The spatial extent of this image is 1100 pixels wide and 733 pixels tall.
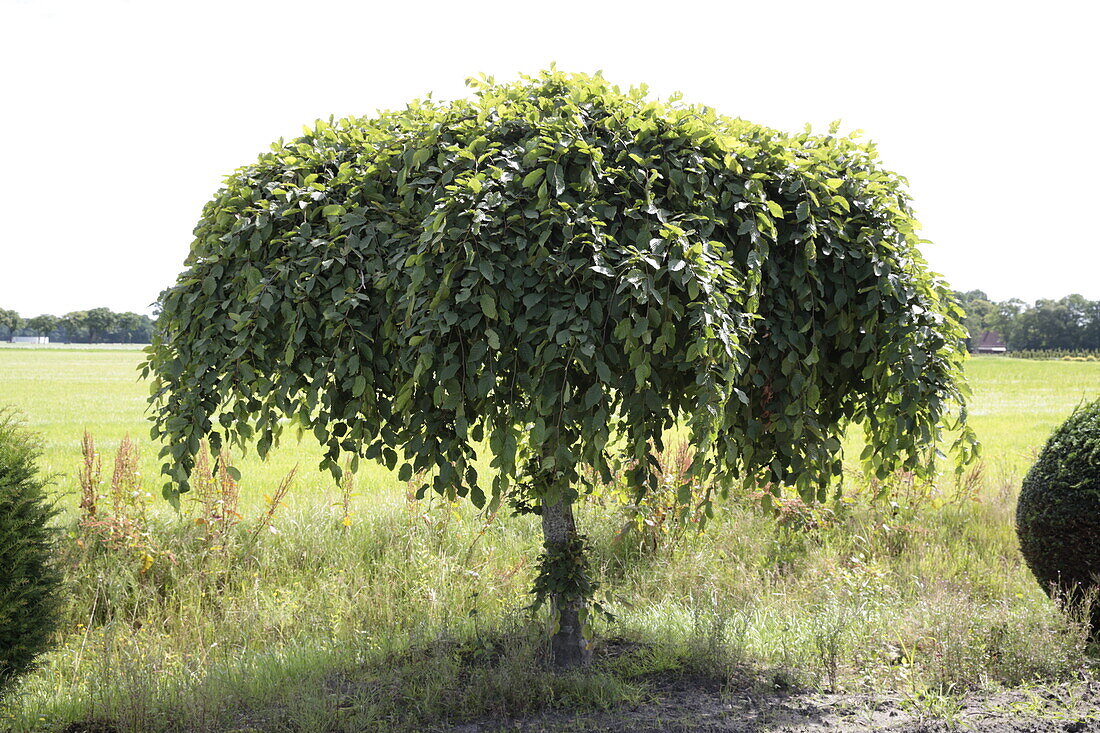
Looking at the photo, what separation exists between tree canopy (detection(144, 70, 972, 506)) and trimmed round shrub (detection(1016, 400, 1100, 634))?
49.4 inches

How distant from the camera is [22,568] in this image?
3.17 metres

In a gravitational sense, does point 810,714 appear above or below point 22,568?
below

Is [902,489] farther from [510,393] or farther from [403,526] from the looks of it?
[510,393]

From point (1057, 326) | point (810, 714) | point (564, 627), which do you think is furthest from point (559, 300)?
point (1057, 326)

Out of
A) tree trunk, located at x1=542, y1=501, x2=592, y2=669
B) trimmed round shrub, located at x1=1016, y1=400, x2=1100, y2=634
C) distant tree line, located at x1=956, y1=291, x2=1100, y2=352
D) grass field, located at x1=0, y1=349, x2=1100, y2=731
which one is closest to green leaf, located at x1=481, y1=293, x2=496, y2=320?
tree trunk, located at x1=542, y1=501, x2=592, y2=669

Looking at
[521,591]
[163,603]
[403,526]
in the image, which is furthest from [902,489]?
[163,603]

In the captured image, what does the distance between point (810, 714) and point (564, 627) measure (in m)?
1.15

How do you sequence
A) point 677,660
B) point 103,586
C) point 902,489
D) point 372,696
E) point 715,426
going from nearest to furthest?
point 715,426, point 372,696, point 677,660, point 103,586, point 902,489

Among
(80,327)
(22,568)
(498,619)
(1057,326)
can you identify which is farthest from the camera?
(80,327)

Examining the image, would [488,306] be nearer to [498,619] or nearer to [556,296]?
[556,296]

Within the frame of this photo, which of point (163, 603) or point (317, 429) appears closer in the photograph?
point (317, 429)

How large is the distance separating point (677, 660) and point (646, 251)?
82.3 inches

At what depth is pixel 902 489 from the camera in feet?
21.7

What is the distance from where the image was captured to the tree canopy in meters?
2.70
